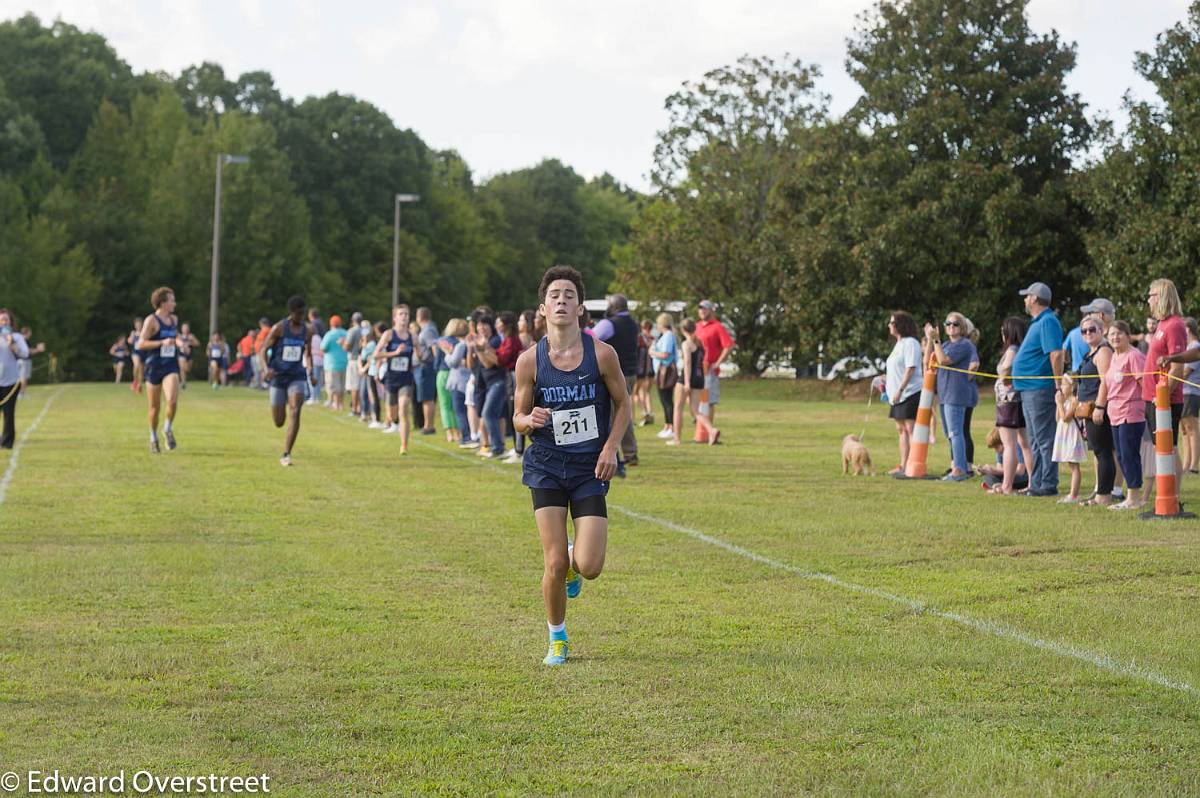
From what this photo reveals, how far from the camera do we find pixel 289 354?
18703mm

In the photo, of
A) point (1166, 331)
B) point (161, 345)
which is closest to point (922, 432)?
point (1166, 331)

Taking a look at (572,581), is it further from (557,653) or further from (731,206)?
(731,206)

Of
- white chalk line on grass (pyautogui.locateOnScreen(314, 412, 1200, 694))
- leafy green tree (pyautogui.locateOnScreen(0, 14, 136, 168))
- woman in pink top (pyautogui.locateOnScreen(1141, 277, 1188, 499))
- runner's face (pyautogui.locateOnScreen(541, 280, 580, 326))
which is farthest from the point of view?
leafy green tree (pyautogui.locateOnScreen(0, 14, 136, 168))

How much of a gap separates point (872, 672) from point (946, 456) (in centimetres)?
1454

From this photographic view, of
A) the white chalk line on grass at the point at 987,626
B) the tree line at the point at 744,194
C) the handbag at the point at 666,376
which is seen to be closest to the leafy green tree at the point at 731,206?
the tree line at the point at 744,194

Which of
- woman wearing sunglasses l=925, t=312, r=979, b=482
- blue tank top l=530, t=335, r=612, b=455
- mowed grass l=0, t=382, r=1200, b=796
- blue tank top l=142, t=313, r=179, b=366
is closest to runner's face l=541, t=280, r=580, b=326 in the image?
blue tank top l=530, t=335, r=612, b=455

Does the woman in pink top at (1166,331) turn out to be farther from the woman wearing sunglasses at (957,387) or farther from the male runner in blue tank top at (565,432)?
the male runner in blue tank top at (565,432)

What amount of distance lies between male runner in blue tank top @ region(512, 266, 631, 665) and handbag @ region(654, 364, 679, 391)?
17418mm

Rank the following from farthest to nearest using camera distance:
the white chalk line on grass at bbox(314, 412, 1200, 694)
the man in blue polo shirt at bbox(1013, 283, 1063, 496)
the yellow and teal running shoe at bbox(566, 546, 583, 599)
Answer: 1. the man in blue polo shirt at bbox(1013, 283, 1063, 496)
2. the yellow and teal running shoe at bbox(566, 546, 583, 599)
3. the white chalk line on grass at bbox(314, 412, 1200, 694)

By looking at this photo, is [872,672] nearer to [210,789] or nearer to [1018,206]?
[210,789]

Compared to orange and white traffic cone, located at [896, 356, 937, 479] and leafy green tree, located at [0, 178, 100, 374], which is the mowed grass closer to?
orange and white traffic cone, located at [896, 356, 937, 479]

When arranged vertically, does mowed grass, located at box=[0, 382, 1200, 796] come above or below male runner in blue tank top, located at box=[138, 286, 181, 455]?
below

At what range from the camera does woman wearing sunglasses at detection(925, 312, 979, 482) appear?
17812 millimetres

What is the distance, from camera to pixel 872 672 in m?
7.39
